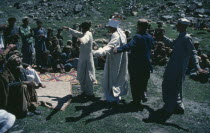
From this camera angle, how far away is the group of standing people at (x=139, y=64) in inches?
203

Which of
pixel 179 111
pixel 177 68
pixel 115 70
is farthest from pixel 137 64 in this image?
pixel 179 111

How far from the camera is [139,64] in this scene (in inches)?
213

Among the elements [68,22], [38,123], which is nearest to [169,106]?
[38,123]

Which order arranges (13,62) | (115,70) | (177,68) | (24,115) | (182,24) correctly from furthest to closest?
(115,70)
(177,68)
(182,24)
(24,115)
(13,62)

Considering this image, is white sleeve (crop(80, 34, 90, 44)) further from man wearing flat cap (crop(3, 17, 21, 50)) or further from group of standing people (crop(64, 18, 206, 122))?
man wearing flat cap (crop(3, 17, 21, 50))

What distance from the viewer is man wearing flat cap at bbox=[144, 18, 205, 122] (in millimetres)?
5125

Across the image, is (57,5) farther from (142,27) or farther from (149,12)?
(142,27)

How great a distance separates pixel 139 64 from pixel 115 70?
63 cm

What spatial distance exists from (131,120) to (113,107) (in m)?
0.74

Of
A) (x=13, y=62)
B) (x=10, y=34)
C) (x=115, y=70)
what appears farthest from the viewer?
(x=10, y=34)

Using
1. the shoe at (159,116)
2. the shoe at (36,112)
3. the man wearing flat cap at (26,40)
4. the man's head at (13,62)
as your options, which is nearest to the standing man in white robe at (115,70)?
the shoe at (159,116)

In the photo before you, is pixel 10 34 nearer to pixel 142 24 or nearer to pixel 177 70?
pixel 142 24

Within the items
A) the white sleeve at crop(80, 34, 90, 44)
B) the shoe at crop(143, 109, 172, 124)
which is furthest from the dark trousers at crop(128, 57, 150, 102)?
the white sleeve at crop(80, 34, 90, 44)

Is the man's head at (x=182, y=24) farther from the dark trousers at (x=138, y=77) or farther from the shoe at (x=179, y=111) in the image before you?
the shoe at (x=179, y=111)
